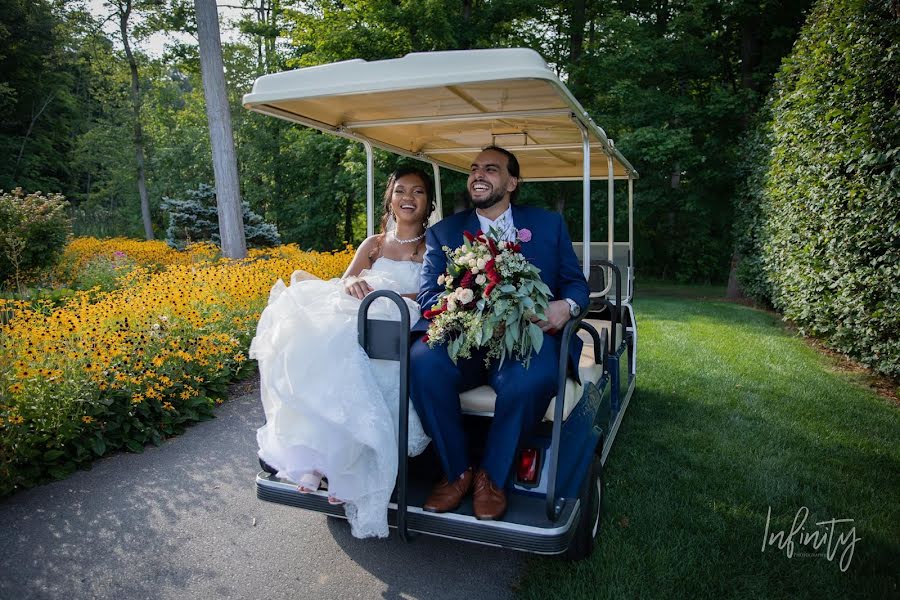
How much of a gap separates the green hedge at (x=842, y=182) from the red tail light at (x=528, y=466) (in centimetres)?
406

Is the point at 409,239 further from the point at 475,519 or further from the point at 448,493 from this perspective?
the point at 475,519

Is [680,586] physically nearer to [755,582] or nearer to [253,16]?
[755,582]

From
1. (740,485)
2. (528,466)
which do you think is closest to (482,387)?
(528,466)

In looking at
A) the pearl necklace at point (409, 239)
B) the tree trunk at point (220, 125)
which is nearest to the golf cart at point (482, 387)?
the pearl necklace at point (409, 239)

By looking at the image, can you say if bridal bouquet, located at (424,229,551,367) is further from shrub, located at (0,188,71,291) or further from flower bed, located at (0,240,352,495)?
shrub, located at (0,188,71,291)

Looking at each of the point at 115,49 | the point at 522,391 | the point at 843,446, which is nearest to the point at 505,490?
the point at 522,391

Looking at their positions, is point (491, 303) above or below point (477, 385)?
above

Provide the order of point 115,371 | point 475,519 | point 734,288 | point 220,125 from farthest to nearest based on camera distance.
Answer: point 734,288, point 220,125, point 115,371, point 475,519

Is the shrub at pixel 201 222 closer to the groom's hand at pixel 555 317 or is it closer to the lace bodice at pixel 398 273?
the lace bodice at pixel 398 273

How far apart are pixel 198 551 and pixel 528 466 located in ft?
5.45

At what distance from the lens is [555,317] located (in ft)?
9.20

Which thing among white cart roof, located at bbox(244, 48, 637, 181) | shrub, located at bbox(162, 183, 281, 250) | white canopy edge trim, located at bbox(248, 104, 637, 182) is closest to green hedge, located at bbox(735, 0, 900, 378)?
white canopy edge trim, located at bbox(248, 104, 637, 182)

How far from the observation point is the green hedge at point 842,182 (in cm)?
494

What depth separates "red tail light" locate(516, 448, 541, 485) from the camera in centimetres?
252
